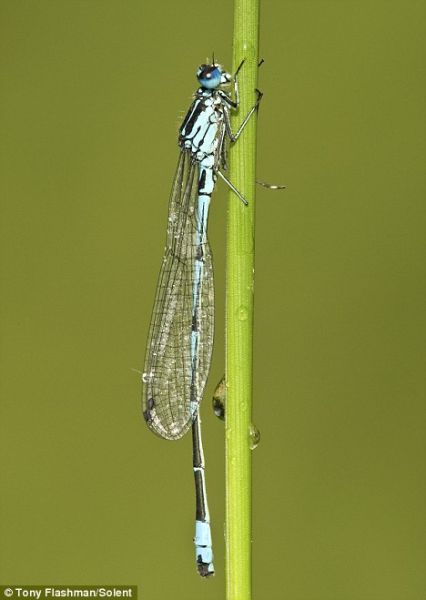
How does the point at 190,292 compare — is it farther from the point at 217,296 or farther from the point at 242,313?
the point at 242,313

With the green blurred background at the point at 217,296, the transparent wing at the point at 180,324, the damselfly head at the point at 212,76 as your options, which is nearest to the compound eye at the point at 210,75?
the damselfly head at the point at 212,76

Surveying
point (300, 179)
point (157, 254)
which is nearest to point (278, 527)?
point (157, 254)

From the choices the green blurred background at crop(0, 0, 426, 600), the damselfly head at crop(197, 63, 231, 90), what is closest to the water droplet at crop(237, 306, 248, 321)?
the damselfly head at crop(197, 63, 231, 90)

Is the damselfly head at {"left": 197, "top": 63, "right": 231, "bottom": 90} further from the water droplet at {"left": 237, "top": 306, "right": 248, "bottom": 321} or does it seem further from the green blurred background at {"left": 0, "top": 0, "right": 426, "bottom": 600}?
the water droplet at {"left": 237, "top": 306, "right": 248, "bottom": 321}

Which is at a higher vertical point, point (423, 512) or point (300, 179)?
point (300, 179)

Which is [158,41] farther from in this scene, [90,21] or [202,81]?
[202,81]
